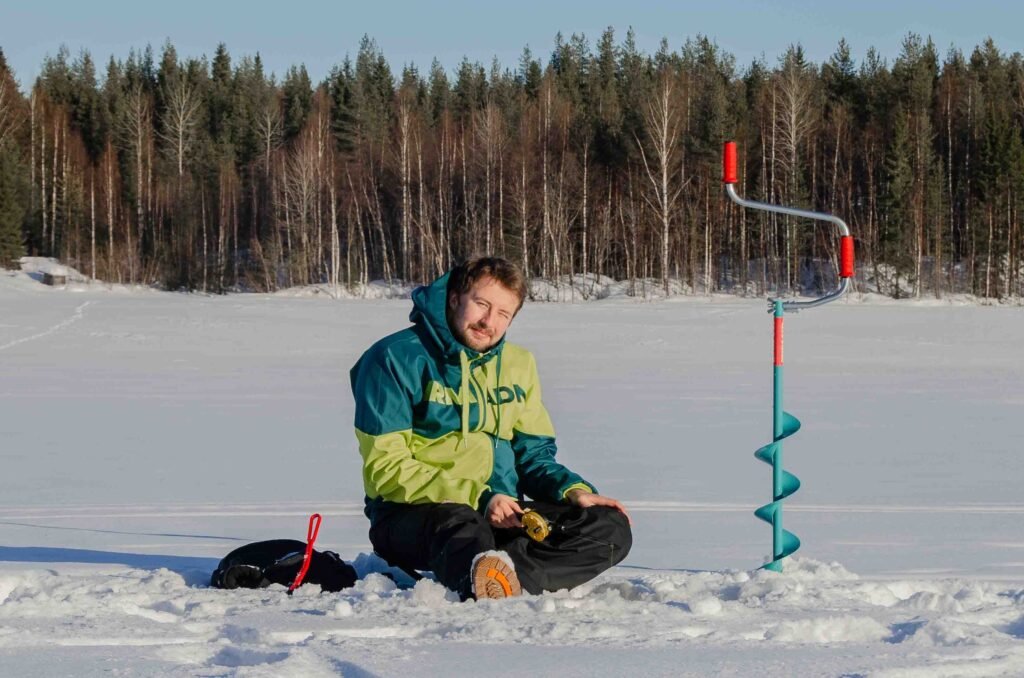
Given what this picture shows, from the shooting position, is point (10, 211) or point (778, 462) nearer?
point (778, 462)

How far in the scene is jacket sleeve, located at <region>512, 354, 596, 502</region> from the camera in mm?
4113

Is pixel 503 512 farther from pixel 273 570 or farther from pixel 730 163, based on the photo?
pixel 730 163

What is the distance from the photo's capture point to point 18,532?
213 inches

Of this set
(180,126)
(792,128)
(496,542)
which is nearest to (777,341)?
(496,542)

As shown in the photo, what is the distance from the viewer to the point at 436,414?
384 centimetres

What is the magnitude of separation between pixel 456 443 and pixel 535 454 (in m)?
0.37

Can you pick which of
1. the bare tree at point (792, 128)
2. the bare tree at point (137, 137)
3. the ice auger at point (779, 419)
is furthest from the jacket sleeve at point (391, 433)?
the bare tree at point (137, 137)

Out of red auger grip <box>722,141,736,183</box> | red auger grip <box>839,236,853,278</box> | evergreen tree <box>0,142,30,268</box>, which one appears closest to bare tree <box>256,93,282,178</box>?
evergreen tree <box>0,142,30,268</box>

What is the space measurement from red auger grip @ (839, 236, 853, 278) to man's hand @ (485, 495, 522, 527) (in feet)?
4.30

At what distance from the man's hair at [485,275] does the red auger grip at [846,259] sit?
107cm

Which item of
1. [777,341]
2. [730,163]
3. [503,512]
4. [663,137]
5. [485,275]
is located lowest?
[503,512]

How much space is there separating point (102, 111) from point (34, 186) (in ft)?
34.8

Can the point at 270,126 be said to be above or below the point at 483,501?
above

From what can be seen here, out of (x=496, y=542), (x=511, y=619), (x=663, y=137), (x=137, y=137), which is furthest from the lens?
(x=137, y=137)
